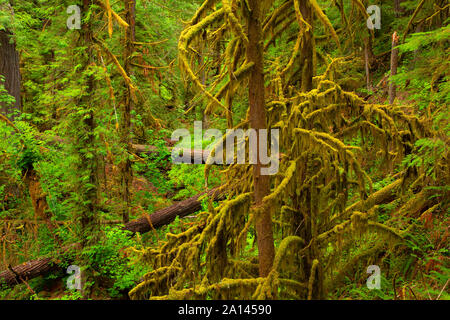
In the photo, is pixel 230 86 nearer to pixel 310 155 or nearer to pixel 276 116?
pixel 276 116

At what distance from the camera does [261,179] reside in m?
3.61

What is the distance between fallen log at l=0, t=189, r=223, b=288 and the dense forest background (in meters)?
0.04

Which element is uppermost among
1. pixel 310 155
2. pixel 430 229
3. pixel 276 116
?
pixel 276 116

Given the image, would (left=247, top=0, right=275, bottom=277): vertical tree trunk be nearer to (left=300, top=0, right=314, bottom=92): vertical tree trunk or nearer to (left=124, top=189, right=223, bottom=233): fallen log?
(left=300, top=0, right=314, bottom=92): vertical tree trunk

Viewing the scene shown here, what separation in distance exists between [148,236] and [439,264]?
8778 mm

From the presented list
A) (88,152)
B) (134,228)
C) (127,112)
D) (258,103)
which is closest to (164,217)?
(134,228)

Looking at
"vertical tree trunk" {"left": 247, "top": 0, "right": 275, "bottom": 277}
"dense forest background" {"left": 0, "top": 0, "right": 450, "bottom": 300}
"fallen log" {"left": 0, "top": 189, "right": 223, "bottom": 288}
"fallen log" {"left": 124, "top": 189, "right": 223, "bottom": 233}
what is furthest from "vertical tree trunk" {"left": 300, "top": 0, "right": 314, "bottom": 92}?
"fallen log" {"left": 124, "top": 189, "right": 223, "bottom": 233}

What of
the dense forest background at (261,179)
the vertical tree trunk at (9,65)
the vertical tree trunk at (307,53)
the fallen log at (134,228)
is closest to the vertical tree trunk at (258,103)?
the dense forest background at (261,179)

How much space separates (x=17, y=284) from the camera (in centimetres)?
879

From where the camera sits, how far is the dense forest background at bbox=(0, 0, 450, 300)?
11.6 ft

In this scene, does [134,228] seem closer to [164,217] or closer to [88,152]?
[164,217]

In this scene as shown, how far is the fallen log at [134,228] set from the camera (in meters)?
8.80

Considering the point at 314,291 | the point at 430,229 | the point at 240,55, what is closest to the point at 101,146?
the point at 240,55

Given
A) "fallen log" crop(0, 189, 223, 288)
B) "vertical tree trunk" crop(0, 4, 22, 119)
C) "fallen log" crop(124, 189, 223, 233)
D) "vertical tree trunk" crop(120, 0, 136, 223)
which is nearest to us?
"fallen log" crop(0, 189, 223, 288)
